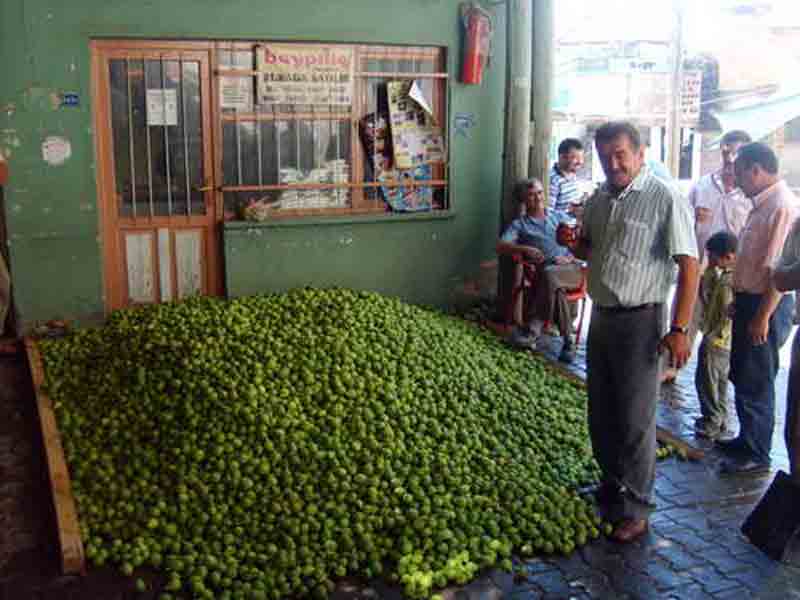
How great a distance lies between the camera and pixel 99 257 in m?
7.15

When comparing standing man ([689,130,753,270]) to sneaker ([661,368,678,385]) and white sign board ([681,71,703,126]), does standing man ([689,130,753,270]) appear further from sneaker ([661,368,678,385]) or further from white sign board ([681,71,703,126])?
white sign board ([681,71,703,126])

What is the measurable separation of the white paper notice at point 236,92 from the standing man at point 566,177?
271 centimetres

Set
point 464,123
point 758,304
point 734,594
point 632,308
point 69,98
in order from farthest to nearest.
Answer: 1. point 464,123
2. point 69,98
3. point 758,304
4. point 632,308
5. point 734,594

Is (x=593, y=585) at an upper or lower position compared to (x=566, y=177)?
lower

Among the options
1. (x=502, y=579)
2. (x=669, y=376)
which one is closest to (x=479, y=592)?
(x=502, y=579)

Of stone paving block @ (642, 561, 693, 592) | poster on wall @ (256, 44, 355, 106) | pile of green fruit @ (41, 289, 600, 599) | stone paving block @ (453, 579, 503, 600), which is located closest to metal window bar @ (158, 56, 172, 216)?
poster on wall @ (256, 44, 355, 106)

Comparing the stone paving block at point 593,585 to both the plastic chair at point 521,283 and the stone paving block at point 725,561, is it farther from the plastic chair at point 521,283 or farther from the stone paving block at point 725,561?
the plastic chair at point 521,283

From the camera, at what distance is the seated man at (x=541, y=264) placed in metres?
7.13

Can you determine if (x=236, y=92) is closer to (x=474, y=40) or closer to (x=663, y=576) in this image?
(x=474, y=40)

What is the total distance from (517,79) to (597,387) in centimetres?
418

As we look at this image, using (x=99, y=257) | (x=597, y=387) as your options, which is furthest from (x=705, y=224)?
(x=99, y=257)

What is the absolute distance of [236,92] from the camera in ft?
24.3

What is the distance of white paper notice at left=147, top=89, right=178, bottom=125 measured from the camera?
7203 mm

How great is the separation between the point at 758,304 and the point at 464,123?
148 inches
